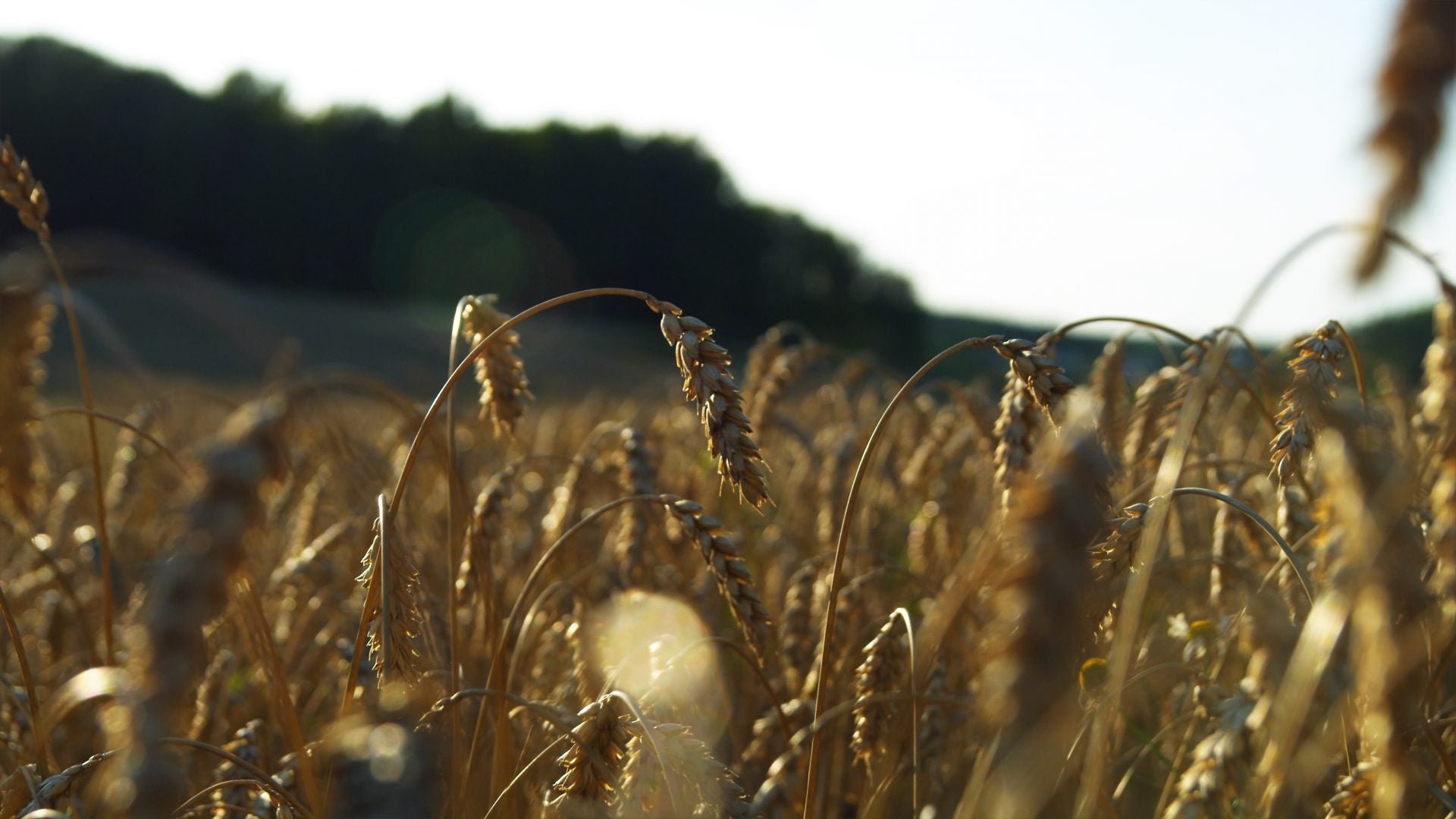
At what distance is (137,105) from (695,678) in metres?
46.5

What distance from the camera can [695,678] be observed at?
1.71 m

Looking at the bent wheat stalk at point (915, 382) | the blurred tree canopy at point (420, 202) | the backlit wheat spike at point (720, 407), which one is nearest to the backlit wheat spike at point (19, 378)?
the backlit wheat spike at point (720, 407)

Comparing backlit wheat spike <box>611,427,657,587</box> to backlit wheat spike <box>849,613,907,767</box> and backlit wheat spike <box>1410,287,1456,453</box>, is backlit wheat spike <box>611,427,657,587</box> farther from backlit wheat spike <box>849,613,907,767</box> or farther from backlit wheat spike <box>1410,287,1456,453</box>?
backlit wheat spike <box>1410,287,1456,453</box>

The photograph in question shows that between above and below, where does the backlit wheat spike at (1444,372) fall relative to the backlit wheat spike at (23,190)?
below

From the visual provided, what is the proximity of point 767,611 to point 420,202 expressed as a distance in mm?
48189

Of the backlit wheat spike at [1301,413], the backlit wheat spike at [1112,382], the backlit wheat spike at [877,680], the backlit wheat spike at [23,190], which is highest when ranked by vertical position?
the backlit wheat spike at [23,190]

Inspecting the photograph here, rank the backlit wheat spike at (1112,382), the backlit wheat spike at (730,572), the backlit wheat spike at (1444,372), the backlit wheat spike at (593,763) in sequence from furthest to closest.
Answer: the backlit wheat spike at (1112,382), the backlit wheat spike at (1444,372), the backlit wheat spike at (730,572), the backlit wheat spike at (593,763)

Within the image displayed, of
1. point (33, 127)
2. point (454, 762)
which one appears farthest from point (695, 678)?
point (33, 127)

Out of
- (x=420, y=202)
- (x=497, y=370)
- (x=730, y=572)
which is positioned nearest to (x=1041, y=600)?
(x=730, y=572)

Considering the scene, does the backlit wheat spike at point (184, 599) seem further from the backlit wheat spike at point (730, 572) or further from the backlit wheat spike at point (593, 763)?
the backlit wheat spike at point (730, 572)

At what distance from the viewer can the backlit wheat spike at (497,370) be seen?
1706 millimetres

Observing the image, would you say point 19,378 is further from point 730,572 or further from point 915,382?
point 915,382

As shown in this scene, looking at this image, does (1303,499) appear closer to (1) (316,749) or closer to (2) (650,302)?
(2) (650,302)

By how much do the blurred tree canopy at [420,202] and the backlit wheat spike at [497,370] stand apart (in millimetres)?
43719
